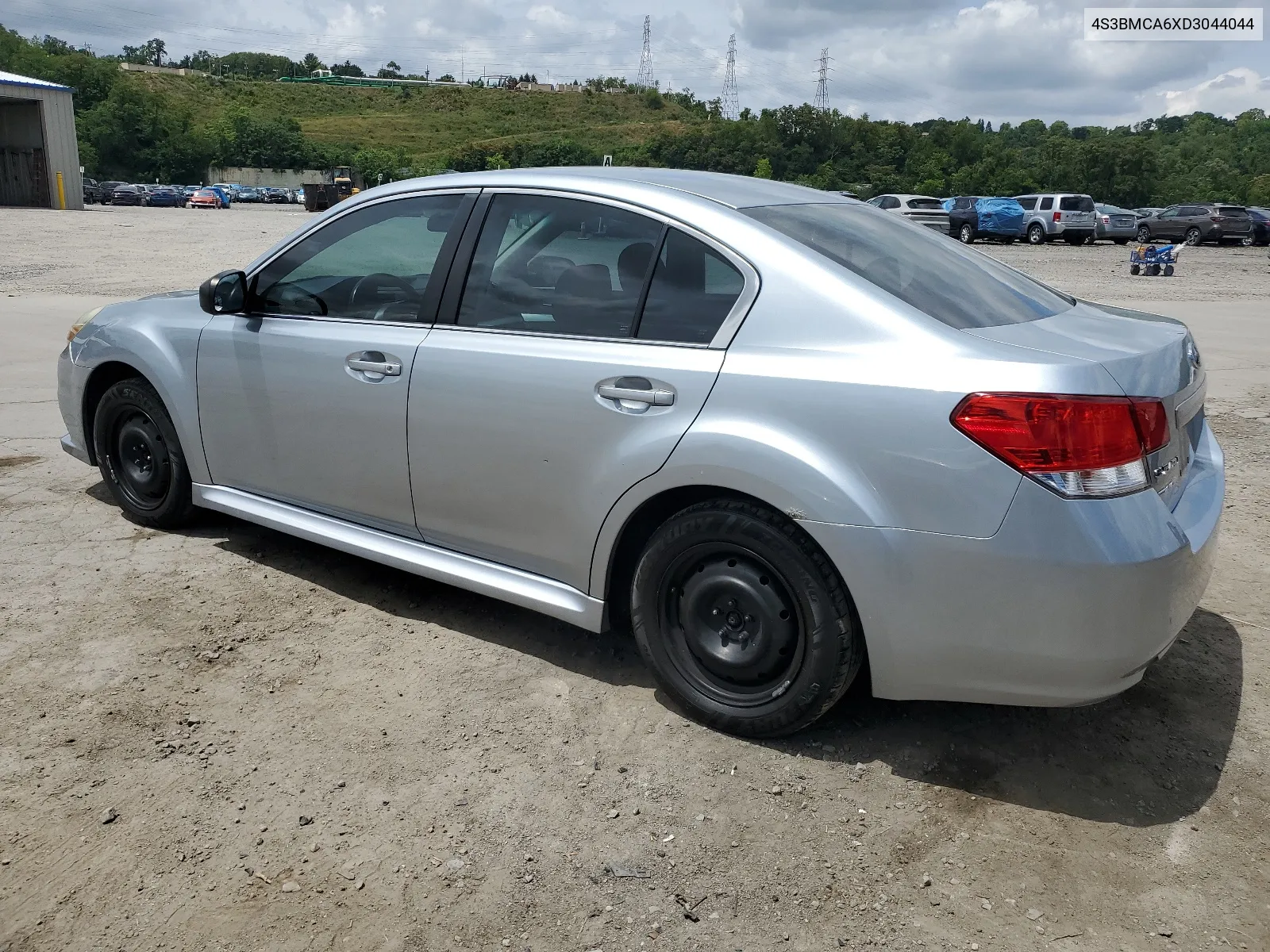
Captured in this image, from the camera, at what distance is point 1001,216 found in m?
36.5

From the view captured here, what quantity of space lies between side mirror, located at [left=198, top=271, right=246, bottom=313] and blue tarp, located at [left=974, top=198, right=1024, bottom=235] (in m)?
35.6

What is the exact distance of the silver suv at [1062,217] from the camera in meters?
35.7

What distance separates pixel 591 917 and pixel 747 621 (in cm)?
102

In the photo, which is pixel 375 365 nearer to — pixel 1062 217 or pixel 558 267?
pixel 558 267

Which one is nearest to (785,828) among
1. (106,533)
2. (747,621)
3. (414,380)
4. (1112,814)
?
(747,621)

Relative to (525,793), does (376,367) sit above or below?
above

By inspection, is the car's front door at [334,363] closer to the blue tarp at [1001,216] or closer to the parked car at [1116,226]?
the blue tarp at [1001,216]

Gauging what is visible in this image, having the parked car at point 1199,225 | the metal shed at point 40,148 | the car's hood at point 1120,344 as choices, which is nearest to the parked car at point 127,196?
the metal shed at point 40,148

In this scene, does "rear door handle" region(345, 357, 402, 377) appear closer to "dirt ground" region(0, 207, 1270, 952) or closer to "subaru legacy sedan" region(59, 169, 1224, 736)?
"subaru legacy sedan" region(59, 169, 1224, 736)

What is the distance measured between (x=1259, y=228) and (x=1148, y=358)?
4160 centimetres

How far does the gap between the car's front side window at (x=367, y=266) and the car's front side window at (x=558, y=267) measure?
22 centimetres

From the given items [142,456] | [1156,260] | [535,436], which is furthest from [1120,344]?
[1156,260]

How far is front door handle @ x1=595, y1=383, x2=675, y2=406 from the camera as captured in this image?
3223 millimetres

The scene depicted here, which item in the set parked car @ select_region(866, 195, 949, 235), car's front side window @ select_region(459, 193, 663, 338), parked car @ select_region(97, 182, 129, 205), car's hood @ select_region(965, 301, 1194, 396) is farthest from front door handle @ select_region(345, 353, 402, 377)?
parked car @ select_region(97, 182, 129, 205)
